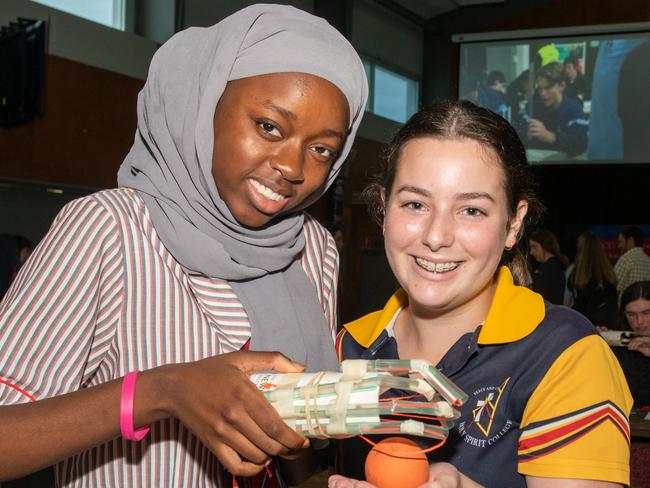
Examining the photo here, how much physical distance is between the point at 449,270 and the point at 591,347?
28 centimetres

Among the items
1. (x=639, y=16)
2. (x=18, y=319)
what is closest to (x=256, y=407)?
(x=18, y=319)

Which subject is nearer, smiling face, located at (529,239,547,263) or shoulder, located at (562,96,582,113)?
smiling face, located at (529,239,547,263)

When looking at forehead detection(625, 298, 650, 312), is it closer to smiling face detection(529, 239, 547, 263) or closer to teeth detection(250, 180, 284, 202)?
smiling face detection(529, 239, 547, 263)

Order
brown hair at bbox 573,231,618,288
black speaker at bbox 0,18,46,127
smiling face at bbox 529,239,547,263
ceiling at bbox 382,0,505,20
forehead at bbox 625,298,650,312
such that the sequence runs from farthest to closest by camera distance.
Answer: ceiling at bbox 382,0,505,20 < smiling face at bbox 529,239,547,263 < brown hair at bbox 573,231,618,288 < black speaker at bbox 0,18,46,127 < forehead at bbox 625,298,650,312

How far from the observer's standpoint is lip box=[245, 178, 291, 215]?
1.23m

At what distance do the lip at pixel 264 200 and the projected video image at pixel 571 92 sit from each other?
695cm

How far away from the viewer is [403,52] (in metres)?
11.4

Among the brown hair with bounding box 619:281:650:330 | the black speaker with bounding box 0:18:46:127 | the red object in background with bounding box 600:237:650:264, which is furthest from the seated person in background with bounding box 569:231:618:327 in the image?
the black speaker with bounding box 0:18:46:127

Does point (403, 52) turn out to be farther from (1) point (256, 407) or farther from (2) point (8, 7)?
(1) point (256, 407)

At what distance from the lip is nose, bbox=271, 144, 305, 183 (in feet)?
0.10

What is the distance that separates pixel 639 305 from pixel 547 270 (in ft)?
6.07

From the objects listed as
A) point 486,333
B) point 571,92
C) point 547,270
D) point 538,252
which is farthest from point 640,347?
point 571,92

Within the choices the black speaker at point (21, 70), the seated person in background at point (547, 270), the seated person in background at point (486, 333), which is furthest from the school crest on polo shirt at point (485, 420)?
the black speaker at point (21, 70)

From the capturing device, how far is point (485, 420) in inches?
49.4
